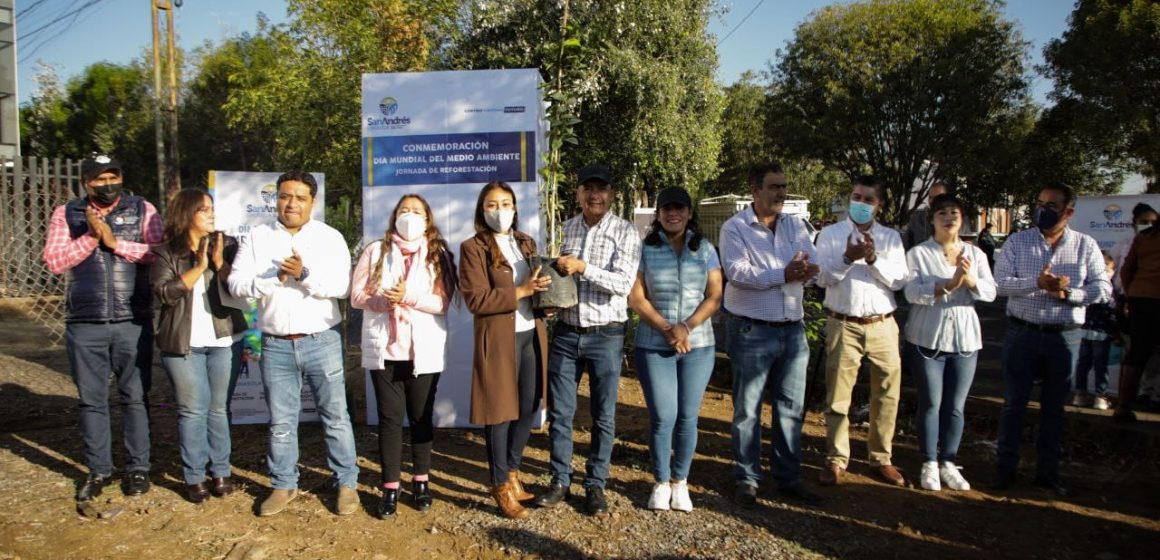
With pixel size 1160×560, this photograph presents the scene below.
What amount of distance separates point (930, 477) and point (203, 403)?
14.9 feet

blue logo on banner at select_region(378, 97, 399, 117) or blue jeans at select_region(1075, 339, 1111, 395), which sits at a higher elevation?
blue logo on banner at select_region(378, 97, 399, 117)

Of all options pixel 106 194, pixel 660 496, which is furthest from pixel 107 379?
pixel 660 496

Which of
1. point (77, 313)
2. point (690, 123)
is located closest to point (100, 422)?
point (77, 313)

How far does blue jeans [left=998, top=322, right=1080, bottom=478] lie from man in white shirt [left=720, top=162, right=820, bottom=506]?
4.65ft

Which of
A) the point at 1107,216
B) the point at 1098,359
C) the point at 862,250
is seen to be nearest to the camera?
the point at 862,250

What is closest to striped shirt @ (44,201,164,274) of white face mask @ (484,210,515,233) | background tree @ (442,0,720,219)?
white face mask @ (484,210,515,233)

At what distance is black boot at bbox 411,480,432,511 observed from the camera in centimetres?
431

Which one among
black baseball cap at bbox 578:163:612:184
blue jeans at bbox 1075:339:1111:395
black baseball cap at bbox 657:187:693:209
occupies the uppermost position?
black baseball cap at bbox 578:163:612:184

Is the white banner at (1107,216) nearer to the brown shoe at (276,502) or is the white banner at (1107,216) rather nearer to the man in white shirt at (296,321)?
the man in white shirt at (296,321)

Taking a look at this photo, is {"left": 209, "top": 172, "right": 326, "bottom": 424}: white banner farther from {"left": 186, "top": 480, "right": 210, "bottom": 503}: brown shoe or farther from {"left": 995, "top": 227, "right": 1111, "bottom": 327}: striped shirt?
{"left": 995, "top": 227, "right": 1111, "bottom": 327}: striped shirt

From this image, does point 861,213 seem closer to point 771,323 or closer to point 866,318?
point 866,318

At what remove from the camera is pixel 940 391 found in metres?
4.75

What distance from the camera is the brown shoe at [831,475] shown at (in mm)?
4758

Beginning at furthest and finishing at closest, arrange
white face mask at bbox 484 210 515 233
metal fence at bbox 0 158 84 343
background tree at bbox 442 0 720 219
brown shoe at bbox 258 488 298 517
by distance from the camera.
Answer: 1. background tree at bbox 442 0 720 219
2. metal fence at bbox 0 158 84 343
3. brown shoe at bbox 258 488 298 517
4. white face mask at bbox 484 210 515 233
